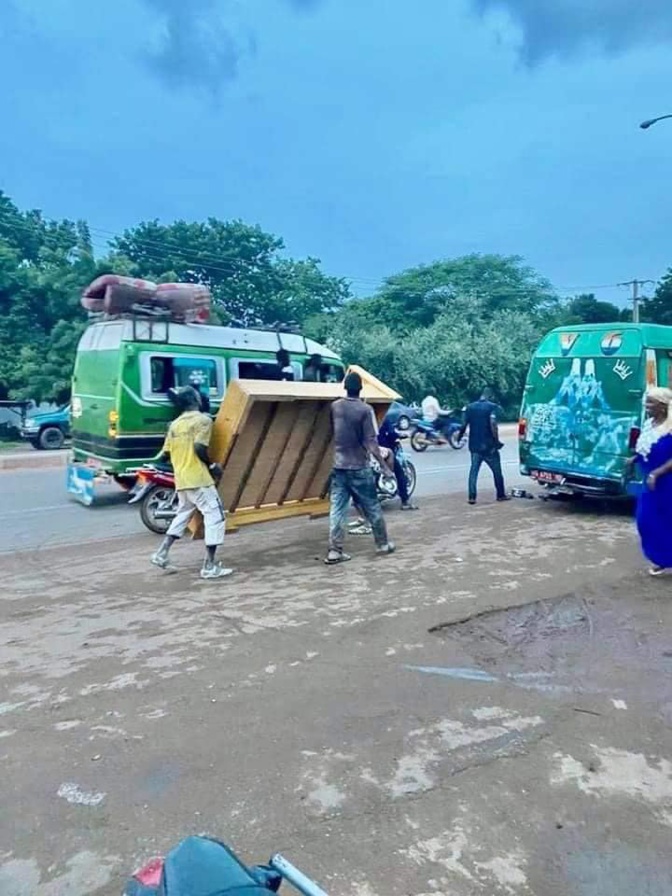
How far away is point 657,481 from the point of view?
19.6ft

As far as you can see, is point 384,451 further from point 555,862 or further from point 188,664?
point 555,862

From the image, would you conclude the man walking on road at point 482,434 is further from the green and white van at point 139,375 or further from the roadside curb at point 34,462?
the roadside curb at point 34,462

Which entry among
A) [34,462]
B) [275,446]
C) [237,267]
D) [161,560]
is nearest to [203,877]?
[161,560]

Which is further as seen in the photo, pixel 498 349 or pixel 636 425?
pixel 498 349

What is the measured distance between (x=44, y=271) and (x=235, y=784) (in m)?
26.1

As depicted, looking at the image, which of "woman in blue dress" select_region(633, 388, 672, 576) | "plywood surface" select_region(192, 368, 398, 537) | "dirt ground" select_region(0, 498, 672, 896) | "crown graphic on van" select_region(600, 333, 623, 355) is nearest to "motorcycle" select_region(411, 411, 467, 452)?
"crown graphic on van" select_region(600, 333, 623, 355)

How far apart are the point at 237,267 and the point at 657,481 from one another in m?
32.9

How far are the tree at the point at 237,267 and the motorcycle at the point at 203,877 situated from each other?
32.9 m

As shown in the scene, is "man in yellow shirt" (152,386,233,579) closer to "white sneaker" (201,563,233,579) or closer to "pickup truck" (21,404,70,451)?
"white sneaker" (201,563,233,579)

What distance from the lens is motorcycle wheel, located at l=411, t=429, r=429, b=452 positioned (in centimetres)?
1947

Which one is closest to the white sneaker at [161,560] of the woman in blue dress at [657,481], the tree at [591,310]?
the woman in blue dress at [657,481]

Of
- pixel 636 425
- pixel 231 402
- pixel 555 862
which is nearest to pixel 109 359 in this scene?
pixel 231 402

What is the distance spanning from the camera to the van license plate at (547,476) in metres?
9.38

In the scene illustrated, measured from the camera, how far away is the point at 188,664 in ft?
14.2
